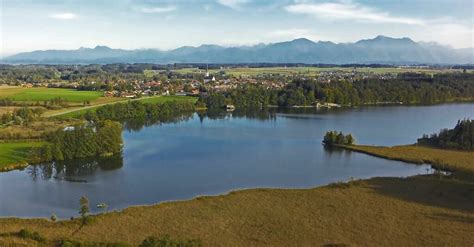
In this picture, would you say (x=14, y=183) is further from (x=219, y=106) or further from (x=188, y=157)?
(x=219, y=106)

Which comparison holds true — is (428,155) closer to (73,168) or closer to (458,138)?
(458,138)

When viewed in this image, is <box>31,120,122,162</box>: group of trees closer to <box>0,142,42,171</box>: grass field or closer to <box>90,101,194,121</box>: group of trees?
<box>0,142,42,171</box>: grass field

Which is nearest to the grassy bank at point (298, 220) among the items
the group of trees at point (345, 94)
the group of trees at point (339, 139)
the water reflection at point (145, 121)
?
the group of trees at point (339, 139)

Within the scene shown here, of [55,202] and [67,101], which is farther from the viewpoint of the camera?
[67,101]

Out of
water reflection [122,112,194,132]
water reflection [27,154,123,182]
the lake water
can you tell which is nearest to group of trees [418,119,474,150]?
the lake water

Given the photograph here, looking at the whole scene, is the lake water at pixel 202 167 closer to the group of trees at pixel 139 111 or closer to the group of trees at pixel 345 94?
the group of trees at pixel 139 111

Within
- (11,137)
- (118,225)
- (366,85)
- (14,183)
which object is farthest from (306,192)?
(366,85)
